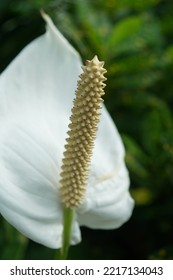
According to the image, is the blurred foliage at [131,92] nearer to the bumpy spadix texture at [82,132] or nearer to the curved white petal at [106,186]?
the curved white petal at [106,186]

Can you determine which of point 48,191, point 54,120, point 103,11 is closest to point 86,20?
point 103,11

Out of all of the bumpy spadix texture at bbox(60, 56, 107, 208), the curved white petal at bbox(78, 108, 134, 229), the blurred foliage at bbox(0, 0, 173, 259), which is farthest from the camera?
the blurred foliage at bbox(0, 0, 173, 259)

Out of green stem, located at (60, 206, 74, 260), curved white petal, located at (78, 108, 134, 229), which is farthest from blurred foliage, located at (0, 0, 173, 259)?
green stem, located at (60, 206, 74, 260)

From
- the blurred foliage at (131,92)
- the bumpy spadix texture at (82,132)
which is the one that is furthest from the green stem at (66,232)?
the blurred foliage at (131,92)

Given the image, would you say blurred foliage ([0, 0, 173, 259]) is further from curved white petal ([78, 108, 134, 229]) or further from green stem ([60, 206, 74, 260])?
green stem ([60, 206, 74, 260])

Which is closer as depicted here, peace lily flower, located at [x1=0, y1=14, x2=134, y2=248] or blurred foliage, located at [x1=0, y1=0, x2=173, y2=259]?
peace lily flower, located at [x1=0, y1=14, x2=134, y2=248]
